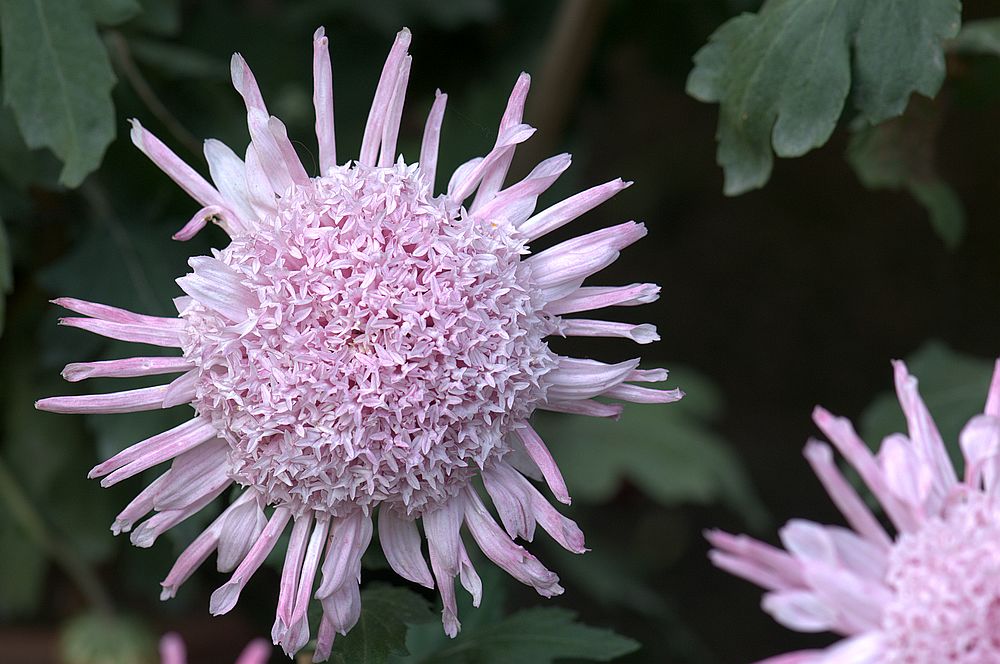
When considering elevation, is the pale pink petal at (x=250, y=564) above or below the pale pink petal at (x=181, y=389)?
below

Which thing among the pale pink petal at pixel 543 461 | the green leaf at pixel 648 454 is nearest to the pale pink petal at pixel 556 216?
the pale pink petal at pixel 543 461

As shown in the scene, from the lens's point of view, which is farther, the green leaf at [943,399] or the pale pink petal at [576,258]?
the green leaf at [943,399]

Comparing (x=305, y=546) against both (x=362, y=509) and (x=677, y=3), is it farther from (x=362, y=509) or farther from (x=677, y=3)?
(x=677, y=3)

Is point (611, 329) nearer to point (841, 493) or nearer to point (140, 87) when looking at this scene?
point (841, 493)

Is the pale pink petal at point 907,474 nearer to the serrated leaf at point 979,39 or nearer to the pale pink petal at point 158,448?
the pale pink petal at point 158,448

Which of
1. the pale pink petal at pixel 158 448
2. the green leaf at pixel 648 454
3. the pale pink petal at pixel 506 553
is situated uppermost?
the pale pink petal at pixel 158 448
